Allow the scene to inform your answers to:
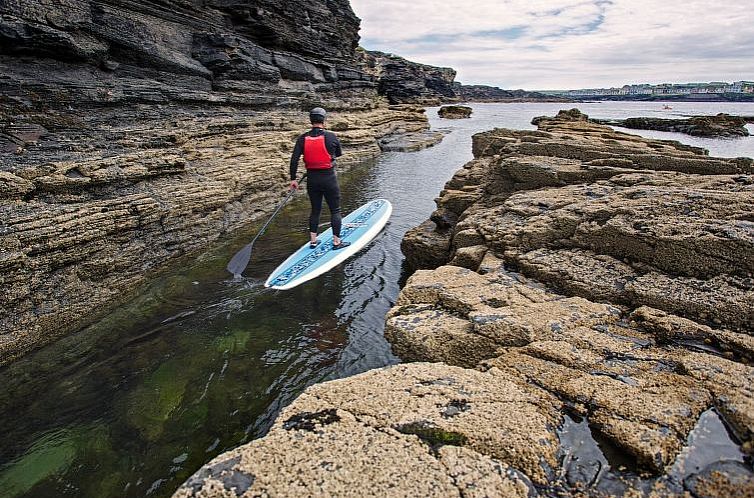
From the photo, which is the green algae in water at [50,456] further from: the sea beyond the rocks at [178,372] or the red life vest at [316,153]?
the red life vest at [316,153]

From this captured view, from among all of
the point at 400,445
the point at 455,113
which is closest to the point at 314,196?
the point at 400,445

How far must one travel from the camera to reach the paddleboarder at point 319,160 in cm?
839

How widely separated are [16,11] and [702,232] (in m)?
14.6

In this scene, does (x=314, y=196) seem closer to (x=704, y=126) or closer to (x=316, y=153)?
(x=316, y=153)

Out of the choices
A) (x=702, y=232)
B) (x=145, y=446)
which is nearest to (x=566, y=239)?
(x=702, y=232)

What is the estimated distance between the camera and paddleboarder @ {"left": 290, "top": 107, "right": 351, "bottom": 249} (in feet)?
27.5

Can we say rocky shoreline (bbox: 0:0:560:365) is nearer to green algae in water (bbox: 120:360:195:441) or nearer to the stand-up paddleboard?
green algae in water (bbox: 120:360:195:441)

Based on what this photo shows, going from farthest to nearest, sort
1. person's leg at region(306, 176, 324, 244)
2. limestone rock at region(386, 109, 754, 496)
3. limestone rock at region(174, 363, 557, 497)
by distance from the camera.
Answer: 1. person's leg at region(306, 176, 324, 244)
2. limestone rock at region(386, 109, 754, 496)
3. limestone rock at region(174, 363, 557, 497)

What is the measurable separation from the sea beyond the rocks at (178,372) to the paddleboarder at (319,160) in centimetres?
141

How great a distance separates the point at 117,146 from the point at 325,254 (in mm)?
5469

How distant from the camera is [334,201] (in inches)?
350

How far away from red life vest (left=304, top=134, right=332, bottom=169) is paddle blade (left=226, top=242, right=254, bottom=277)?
231 centimetres

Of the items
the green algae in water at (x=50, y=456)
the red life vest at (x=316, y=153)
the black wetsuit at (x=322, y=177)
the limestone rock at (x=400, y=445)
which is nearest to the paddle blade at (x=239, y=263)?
the black wetsuit at (x=322, y=177)

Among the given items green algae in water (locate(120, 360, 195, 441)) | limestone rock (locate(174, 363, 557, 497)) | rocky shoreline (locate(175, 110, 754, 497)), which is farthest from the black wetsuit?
limestone rock (locate(174, 363, 557, 497))
